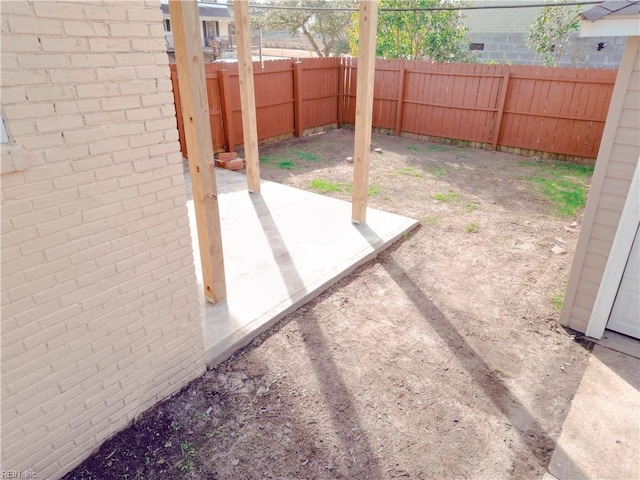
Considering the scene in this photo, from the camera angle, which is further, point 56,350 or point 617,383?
point 617,383

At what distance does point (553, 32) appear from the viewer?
13.3m

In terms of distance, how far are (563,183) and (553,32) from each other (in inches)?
318

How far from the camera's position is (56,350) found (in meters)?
2.34

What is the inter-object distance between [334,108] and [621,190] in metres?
9.82

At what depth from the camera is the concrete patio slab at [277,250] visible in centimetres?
388

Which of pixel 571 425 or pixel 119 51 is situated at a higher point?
pixel 119 51

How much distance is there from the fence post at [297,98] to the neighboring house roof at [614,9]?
840cm

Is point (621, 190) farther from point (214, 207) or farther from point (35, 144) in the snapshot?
point (35, 144)

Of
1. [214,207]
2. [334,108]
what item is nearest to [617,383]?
[214,207]

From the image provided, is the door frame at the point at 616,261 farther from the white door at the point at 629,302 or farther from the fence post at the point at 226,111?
Result: the fence post at the point at 226,111

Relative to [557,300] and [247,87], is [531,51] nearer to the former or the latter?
[247,87]

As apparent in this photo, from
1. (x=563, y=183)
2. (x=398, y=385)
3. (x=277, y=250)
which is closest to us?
(x=398, y=385)

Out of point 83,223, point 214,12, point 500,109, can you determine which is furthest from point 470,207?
point 214,12

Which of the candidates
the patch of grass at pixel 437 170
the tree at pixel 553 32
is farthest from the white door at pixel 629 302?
the tree at pixel 553 32
